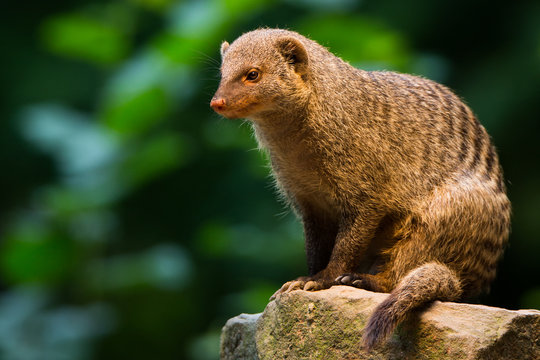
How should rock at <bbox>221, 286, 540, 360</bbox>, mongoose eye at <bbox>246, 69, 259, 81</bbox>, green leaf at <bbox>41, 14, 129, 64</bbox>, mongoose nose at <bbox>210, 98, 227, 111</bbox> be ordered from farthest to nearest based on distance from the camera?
green leaf at <bbox>41, 14, 129, 64</bbox>, mongoose eye at <bbox>246, 69, 259, 81</bbox>, mongoose nose at <bbox>210, 98, 227, 111</bbox>, rock at <bbox>221, 286, 540, 360</bbox>

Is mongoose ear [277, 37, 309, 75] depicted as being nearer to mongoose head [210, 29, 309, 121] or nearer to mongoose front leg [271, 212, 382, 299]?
mongoose head [210, 29, 309, 121]

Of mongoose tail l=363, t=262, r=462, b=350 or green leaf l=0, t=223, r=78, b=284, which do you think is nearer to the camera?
mongoose tail l=363, t=262, r=462, b=350

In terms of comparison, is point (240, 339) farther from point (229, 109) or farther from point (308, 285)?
point (229, 109)

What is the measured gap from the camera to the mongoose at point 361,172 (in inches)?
163

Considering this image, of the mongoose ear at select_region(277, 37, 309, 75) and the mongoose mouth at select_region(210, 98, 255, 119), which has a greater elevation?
the mongoose ear at select_region(277, 37, 309, 75)

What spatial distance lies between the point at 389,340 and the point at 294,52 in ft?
4.94

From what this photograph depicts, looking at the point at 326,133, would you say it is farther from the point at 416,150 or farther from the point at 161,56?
the point at 161,56

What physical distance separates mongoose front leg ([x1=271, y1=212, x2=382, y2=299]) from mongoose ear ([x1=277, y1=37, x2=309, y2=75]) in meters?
0.79

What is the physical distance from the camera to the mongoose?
4129mm

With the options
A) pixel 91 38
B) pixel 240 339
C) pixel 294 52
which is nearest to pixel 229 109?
pixel 294 52

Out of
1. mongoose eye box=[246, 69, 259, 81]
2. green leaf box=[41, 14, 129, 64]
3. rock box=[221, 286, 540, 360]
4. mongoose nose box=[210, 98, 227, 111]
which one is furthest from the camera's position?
green leaf box=[41, 14, 129, 64]

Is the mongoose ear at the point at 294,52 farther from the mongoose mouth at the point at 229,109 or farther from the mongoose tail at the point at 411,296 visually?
the mongoose tail at the point at 411,296

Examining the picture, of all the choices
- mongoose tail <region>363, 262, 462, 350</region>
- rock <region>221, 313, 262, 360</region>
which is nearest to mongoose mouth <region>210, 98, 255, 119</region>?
rock <region>221, 313, 262, 360</region>

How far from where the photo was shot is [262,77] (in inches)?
163
